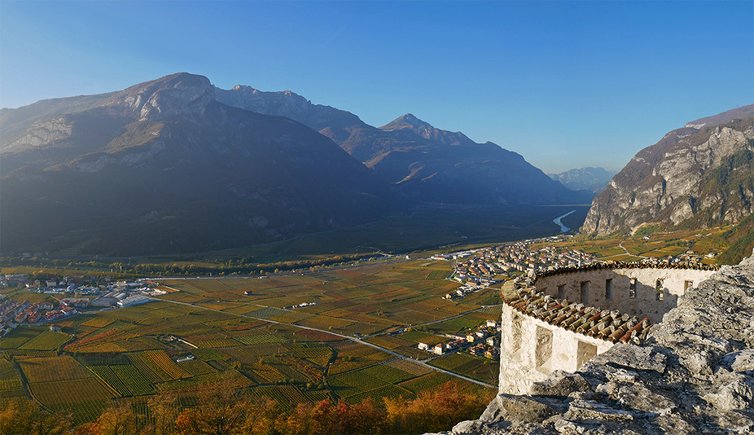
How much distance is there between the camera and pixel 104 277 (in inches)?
4995

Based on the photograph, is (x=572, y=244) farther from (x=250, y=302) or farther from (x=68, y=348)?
(x=68, y=348)

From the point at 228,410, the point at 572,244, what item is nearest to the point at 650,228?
the point at 572,244

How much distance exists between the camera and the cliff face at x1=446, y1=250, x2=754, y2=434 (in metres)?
4.70

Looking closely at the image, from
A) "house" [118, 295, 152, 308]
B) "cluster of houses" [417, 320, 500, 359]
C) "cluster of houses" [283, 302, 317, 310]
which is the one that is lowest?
"cluster of houses" [417, 320, 500, 359]

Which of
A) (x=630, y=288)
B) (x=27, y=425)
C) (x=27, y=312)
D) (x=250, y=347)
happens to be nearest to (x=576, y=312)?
(x=630, y=288)

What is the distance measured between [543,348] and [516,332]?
0.92 metres

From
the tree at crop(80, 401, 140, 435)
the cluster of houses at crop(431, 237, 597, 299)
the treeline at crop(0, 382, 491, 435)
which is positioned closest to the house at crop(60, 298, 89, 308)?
the tree at crop(80, 401, 140, 435)

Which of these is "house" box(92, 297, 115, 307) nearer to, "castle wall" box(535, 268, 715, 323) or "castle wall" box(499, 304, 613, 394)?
"castle wall" box(535, 268, 715, 323)

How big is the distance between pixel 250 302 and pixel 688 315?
108 meters

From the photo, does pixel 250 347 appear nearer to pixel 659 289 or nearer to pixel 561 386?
pixel 659 289

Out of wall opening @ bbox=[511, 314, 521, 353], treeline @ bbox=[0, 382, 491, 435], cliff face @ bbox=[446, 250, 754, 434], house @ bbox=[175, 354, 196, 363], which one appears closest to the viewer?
cliff face @ bbox=[446, 250, 754, 434]

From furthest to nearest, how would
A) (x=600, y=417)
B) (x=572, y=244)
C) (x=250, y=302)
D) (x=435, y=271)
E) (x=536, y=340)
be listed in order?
(x=572, y=244) < (x=435, y=271) < (x=250, y=302) < (x=536, y=340) < (x=600, y=417)

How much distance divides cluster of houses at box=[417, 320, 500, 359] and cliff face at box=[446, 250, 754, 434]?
68.0 m

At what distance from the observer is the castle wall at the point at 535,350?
9672 millimetres
